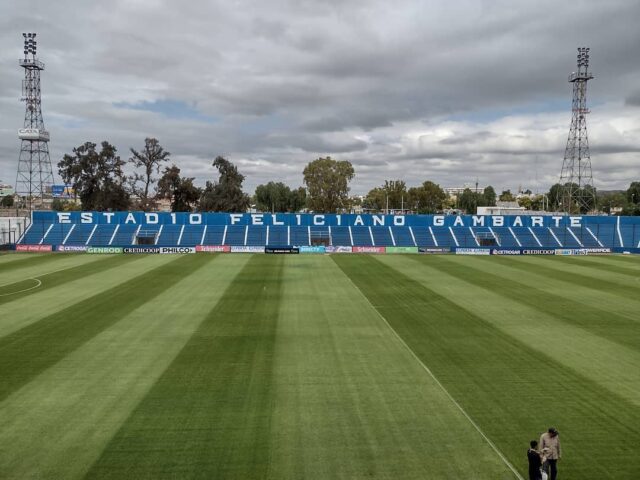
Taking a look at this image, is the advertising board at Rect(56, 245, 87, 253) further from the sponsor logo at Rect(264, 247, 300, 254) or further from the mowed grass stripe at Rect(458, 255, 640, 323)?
the mowed grass stripe at Rect(458, 255, 640, 323)

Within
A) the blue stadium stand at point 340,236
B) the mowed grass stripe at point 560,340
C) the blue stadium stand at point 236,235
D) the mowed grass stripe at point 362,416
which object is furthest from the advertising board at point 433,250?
the mowed grass stripe at point 362,416

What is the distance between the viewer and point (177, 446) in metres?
10.8

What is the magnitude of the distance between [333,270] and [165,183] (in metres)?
64.9

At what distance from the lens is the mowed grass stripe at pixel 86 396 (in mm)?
10320

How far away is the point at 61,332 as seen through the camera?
20.1m

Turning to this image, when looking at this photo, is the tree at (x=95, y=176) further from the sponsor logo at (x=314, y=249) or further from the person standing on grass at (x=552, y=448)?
the person standing on grass at (x=552, y=448)

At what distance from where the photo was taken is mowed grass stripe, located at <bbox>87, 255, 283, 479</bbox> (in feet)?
32.9

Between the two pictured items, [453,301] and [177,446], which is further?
[453,301]

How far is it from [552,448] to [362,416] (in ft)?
15.1

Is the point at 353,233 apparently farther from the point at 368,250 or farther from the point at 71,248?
the point at 71,248

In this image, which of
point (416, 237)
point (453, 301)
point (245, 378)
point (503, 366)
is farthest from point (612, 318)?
point (416, 237)

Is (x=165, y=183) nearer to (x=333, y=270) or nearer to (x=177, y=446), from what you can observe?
(x=333, y=270)

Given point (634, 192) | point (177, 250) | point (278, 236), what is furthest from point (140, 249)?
point (634, 192)

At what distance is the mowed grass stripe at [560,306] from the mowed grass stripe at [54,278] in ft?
96.4
